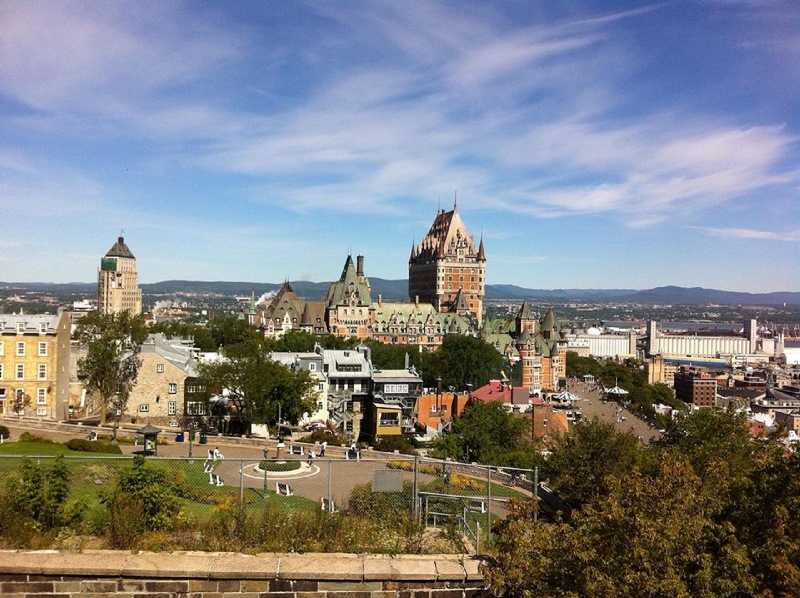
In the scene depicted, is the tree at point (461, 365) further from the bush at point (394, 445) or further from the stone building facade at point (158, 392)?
the stone building facade at point (158, 392)

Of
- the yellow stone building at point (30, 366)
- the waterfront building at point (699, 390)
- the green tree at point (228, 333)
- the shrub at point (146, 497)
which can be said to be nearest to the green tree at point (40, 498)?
the shrub at point (146, 497)

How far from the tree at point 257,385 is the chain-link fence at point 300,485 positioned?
787 cm

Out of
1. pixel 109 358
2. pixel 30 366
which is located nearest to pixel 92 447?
pixel 109 358

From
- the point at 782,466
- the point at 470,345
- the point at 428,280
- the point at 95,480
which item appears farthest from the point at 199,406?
the point at 428,280

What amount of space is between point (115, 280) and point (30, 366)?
14712 cm

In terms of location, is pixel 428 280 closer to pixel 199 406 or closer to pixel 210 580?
pixel 199 406

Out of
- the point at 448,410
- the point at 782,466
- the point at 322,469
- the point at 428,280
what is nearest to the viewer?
the point at 782,466

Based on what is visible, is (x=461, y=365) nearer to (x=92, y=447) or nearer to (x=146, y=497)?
(x=92, y=447)

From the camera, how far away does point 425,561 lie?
8.28 metres

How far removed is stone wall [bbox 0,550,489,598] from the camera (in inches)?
305

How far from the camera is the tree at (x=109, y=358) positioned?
40688 mm

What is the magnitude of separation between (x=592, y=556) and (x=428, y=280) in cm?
13602

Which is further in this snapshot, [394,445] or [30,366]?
[394,445]

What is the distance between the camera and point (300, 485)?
2238cm
